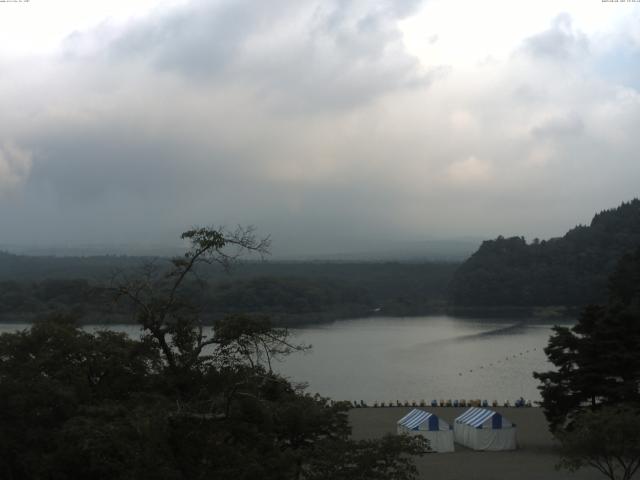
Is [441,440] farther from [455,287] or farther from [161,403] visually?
[455,287]

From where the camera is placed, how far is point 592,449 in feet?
33.8

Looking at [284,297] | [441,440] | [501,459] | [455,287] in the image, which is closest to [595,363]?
[501,459]

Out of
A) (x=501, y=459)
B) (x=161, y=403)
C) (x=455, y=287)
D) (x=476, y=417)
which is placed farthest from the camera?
A: (x=455, y=287)

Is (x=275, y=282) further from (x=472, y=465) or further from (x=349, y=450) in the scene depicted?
(x=349, y=450)

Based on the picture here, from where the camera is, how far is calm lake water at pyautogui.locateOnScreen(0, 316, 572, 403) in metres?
25.9

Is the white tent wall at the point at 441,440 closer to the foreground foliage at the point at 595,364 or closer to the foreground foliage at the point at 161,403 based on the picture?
the foreground foliage at the point at 595,364

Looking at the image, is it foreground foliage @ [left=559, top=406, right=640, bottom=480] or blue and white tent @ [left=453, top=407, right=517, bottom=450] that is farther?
blue and white tent @ [left=453, top=407, right=517, bottom=450]

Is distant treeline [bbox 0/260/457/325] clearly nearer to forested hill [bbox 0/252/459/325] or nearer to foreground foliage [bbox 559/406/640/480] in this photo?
forested hill [bbox 0/252/459/325]

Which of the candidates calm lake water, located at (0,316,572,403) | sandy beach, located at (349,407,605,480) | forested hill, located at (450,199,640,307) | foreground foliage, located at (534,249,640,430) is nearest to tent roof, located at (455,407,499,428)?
sandy beach, located at (349,407,605,480)

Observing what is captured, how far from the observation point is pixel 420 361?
33.8 m

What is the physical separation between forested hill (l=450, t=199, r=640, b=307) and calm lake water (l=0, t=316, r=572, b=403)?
15161 millimetres

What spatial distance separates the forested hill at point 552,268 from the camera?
2638 inches

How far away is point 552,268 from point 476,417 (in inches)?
2262

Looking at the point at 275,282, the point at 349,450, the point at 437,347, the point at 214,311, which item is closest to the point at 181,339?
the point at 349,450
